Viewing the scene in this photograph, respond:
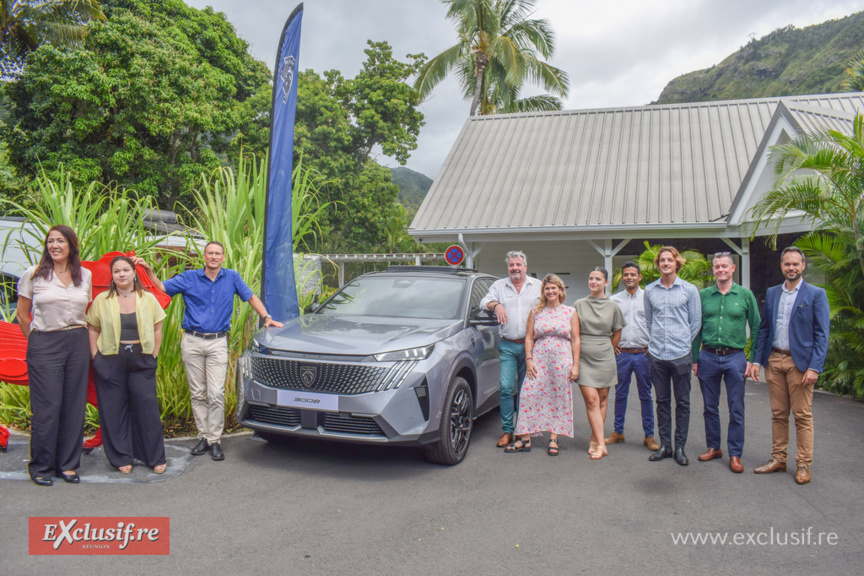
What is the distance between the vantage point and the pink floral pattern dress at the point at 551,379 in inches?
222

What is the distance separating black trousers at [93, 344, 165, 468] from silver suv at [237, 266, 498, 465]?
698 mm

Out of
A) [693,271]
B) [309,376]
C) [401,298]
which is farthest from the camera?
[693,271]

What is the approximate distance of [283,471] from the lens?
5.14 meters

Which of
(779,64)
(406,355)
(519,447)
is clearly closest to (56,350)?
(406,355)

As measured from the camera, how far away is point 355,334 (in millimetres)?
5266

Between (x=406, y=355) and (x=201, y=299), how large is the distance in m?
1.88

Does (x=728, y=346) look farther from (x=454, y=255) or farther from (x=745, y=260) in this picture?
(x=454, y=255)

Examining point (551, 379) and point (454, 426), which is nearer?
point (454, 426)

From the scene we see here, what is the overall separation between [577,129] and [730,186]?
17.3 feet

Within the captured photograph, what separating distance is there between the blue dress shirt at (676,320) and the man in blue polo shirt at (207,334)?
12.6 ft

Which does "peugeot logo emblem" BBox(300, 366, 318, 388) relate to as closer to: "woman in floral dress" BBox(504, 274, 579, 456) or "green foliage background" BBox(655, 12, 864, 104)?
"woman in floral dress" BBox(504, 274, 579, 456)

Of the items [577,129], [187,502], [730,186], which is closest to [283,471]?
[187,502]

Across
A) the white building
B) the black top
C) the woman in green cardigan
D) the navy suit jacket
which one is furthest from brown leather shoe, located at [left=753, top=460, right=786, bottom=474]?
the white building

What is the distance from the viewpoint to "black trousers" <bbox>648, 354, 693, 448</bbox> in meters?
5.44
